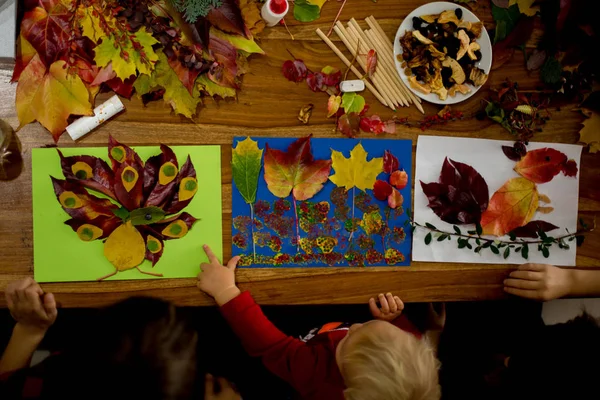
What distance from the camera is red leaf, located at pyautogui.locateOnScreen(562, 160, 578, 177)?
1.03 m

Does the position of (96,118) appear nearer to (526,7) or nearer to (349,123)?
(349,123)

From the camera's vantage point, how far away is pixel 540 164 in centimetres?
102

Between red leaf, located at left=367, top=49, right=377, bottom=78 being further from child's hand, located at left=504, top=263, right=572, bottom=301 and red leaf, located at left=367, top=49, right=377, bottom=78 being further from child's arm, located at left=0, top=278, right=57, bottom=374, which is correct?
child's arm, located at left=0, top=278, right=57, bottom=374

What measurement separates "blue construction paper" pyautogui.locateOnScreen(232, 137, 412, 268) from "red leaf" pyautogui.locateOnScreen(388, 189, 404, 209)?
0.04ft

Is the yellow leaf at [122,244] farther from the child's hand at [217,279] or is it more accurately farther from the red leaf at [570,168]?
the red leaf at [570,168]

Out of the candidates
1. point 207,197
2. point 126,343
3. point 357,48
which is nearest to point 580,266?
point 357,48

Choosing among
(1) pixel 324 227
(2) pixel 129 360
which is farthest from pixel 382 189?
(2) pixel 129 360

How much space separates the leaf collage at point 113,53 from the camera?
871mm

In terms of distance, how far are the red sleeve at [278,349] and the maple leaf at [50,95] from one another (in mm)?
523

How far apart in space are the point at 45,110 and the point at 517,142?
3.42 ft

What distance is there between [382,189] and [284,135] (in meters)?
0.25

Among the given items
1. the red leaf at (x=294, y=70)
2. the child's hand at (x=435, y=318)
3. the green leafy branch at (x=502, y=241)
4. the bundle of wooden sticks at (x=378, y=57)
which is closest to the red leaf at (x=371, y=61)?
the bundle of wooden sticks at (x=378, y=57)

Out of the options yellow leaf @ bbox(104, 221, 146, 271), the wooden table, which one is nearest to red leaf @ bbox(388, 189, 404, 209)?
the wooden table

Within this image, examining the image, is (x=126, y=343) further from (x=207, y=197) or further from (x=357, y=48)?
(x=357, y=48)
